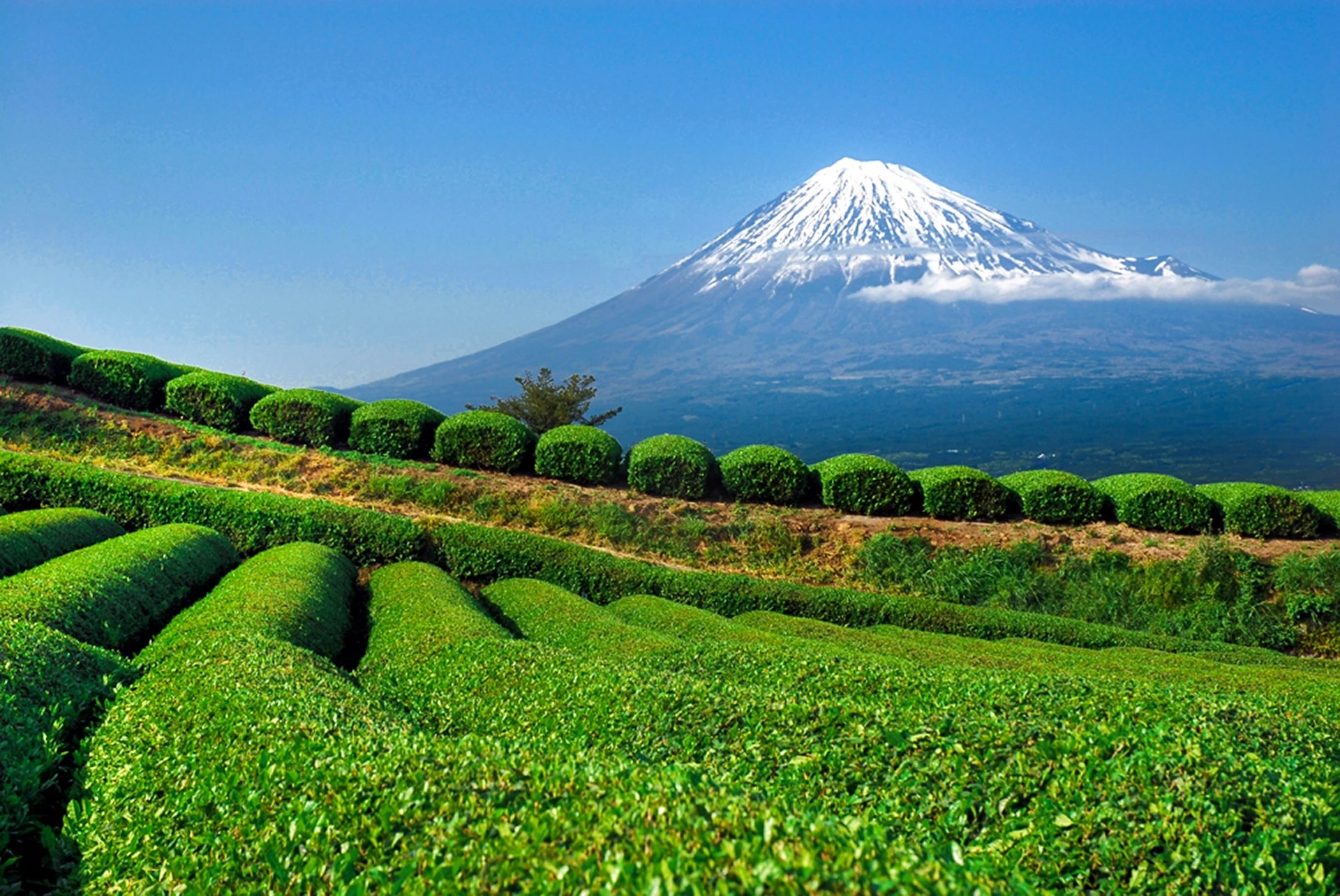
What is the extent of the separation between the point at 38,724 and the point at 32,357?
65.1ft

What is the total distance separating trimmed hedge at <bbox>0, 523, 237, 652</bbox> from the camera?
859 cm

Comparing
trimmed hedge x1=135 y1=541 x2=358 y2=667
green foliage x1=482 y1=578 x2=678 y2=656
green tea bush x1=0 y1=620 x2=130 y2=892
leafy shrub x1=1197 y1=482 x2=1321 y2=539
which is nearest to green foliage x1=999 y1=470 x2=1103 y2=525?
leafy shrub x1=1197 y1=482 x2=1321 y2=539

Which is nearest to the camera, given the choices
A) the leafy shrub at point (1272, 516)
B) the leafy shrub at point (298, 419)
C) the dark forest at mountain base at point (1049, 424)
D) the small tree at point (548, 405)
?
the leafy shrub at point (1272, 516)

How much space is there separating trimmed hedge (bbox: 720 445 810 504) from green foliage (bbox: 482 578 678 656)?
6266 millimetres

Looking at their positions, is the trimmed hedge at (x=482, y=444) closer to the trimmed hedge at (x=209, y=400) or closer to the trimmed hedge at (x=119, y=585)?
the trimmed hedge at (x=209, y=400)

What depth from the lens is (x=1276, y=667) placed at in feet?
34.2

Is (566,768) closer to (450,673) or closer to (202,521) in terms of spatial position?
(450,673)

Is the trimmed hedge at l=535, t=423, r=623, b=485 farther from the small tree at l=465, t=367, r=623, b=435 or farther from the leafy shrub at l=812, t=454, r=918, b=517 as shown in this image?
the small tree at l=465, t=367, r=623, b=435

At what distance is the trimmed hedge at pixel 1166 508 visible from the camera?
56.4ft

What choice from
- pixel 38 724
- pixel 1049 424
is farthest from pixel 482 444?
pixel 1049 424

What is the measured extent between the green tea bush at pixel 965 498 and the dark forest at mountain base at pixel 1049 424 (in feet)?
190

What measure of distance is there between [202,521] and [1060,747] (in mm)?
15482

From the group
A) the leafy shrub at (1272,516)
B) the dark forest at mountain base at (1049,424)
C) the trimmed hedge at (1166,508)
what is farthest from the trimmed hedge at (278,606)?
the dark forest at mountain base at (1049,424)

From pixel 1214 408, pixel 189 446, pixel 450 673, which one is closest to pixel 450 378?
pixel 1214 408
